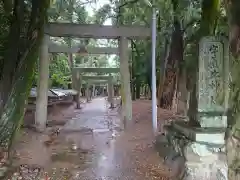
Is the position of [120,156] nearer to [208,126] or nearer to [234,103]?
[208,126]

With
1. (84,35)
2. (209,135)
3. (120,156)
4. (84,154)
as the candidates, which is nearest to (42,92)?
(84,35)

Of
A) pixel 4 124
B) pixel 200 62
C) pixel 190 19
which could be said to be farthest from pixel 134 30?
pixel 4 124

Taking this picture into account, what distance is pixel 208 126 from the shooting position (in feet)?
16.5

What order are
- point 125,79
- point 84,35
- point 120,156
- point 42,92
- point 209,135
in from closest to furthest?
point 209,135 → point 120,156 → point 42,92 → point 84,35 → point 125,79

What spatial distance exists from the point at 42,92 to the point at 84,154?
3418mm

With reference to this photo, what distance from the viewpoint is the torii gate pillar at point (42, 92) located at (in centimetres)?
952

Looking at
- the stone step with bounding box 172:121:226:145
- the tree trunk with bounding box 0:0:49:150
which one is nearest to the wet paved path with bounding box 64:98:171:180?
the stone step with bounding box 172:121:226:145

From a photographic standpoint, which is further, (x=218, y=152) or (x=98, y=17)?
(x=98, y=17)

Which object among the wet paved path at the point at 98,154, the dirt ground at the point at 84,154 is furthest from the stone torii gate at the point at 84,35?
the wet paved path at the point at 98,154

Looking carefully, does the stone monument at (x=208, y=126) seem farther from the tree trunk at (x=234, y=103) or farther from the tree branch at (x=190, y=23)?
the tree branch at (x=190, y=23)

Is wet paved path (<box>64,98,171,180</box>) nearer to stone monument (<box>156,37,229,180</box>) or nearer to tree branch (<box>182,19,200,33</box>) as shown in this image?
stone monument (<box>156,37,229,180</box>)

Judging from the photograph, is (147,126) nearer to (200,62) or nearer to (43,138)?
(43,138)

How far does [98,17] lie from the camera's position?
12930mm

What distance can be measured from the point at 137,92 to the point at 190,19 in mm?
10190
